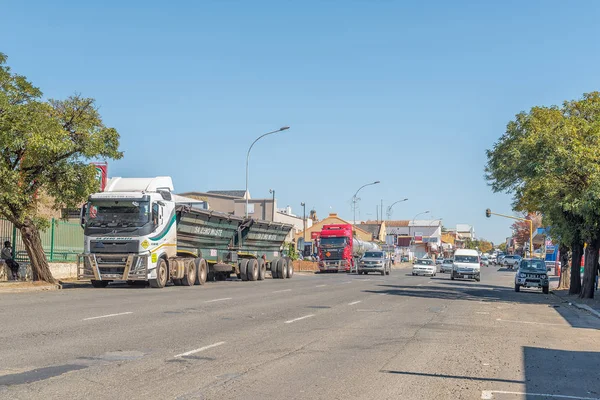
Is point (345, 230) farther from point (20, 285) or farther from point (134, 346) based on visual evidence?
point (134, 346)

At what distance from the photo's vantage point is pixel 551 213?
2970 cm

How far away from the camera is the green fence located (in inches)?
1217

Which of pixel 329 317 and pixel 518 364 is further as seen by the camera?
pixel 329 317

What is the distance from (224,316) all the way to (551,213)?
18.0m

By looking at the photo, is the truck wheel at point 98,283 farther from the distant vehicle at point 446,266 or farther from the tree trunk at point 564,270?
the distant vehicle at point 446,266

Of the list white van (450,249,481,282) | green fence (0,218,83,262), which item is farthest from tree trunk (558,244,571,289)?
green fence (0,218,83,262)

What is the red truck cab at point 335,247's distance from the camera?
58.9 metres

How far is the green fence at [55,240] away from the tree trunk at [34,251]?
4.50 m

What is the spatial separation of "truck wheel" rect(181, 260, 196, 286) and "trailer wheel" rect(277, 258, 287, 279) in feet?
42.4

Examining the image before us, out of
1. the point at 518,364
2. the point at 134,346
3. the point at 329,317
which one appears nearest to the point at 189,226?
the point at 329,317

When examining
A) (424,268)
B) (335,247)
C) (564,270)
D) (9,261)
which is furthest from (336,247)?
(9,261)

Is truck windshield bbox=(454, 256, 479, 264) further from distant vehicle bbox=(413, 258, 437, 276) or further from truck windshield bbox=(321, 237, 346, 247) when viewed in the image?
truck windshield bbox=(321, 237, 346, 247)

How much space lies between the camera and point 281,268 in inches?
1698

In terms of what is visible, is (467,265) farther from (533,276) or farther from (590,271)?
(590,271)
